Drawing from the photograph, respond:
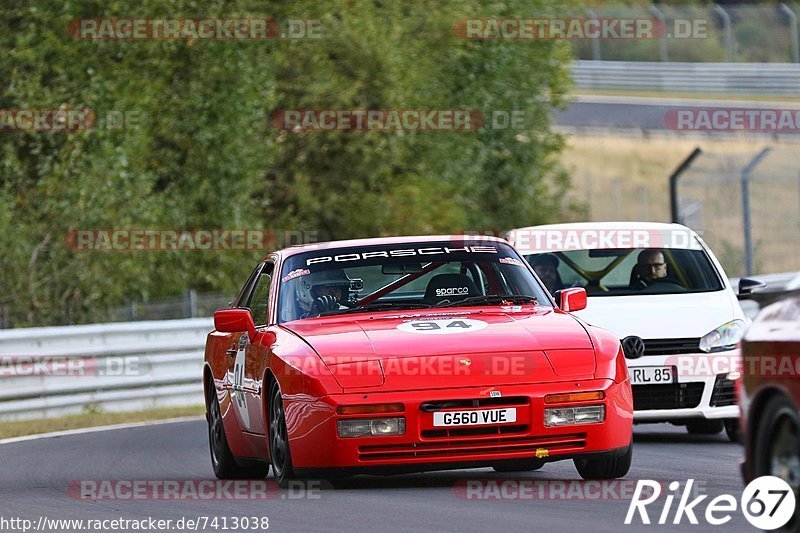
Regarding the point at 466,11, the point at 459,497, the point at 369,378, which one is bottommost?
the point at 459,497

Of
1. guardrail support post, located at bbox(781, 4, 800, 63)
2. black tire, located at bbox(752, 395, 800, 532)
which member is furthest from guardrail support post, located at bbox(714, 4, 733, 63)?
black tire, located at bbox(752, 395, 800, 532)

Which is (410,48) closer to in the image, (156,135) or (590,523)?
(156,135)

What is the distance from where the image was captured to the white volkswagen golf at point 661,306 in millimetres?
12508

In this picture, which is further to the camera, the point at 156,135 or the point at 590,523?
the point at 156,135

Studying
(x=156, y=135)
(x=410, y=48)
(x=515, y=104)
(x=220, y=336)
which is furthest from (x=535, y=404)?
(x=515, y=104)

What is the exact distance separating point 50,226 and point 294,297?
1642 centimetres

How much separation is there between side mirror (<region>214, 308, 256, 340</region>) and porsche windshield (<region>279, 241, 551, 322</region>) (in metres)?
0.21

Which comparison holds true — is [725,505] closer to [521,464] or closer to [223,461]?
[521,464]

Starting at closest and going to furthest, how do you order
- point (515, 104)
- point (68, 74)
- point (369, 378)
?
point (369, 378) → point (68, 74) → point (515, 104)

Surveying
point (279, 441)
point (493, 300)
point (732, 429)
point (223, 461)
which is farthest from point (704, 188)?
point (279, 441)

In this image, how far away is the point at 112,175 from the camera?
25.7 meters

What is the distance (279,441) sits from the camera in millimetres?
9375
